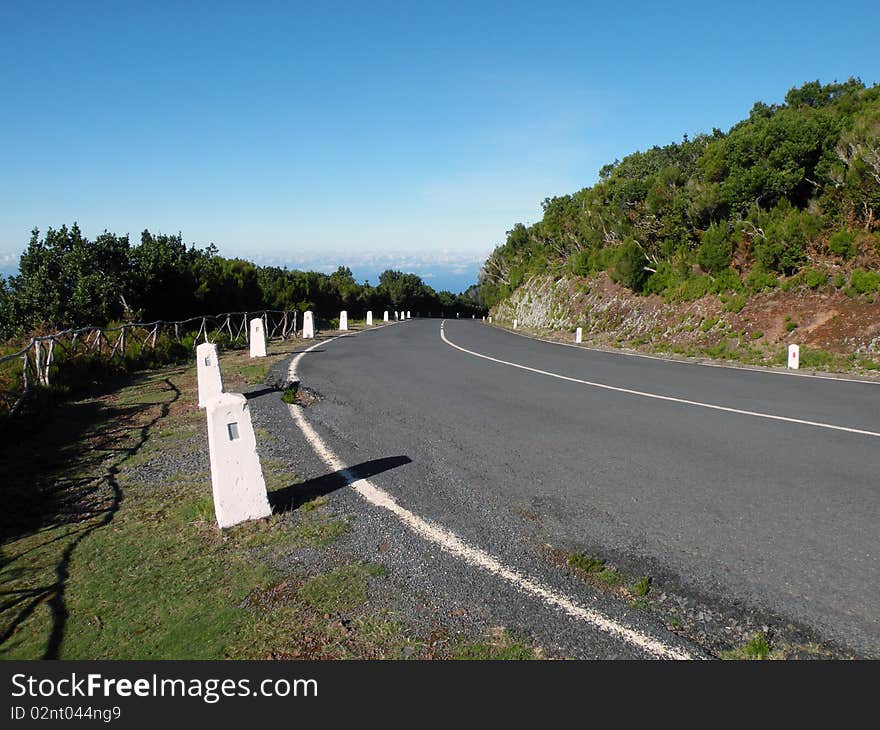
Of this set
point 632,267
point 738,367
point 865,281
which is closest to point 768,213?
point 865,281

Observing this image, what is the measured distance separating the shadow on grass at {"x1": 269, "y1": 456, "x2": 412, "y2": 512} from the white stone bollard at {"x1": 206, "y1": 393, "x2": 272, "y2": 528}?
1.07ft

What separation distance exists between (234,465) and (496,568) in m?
2.34

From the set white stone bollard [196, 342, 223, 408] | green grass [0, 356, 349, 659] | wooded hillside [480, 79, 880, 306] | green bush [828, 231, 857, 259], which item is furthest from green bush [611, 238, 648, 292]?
green grass [0, 356, 349, 659]

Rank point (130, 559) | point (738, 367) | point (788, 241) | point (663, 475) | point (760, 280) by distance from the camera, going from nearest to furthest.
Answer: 1. point (130, 559)
2. point (663, 475)
3. point (738, 367)
4. point (788, 241)
5. point (760, 280)

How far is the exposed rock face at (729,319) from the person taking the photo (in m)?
17.9

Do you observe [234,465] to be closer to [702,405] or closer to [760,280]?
[702,405]

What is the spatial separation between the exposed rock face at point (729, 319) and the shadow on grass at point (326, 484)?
15.4m

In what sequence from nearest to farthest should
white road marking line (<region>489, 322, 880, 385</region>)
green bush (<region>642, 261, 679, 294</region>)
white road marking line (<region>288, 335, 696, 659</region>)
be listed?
white road marking line (<region>288, 335, 696, 659</region>) < white road marking line (<region>489, 322, 880, 385</region>) < green bush (<region>642, 261, 679, 294</region>)

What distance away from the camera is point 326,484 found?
20.1 ft

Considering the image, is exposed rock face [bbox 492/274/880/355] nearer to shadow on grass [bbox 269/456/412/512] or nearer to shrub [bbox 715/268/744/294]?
shrub [bbox 715/268/744/294]

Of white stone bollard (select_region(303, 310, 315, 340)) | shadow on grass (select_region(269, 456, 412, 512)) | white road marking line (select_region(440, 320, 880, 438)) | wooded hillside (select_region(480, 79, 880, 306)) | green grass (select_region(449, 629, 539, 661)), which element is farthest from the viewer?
white stone bollard (select_region(303, 310, 315, 340))

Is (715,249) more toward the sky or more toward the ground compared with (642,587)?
more toward the sky

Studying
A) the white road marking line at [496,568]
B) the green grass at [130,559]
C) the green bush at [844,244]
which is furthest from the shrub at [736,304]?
the green grass at [130,559]

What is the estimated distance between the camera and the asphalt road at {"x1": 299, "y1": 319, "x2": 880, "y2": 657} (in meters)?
4.18
